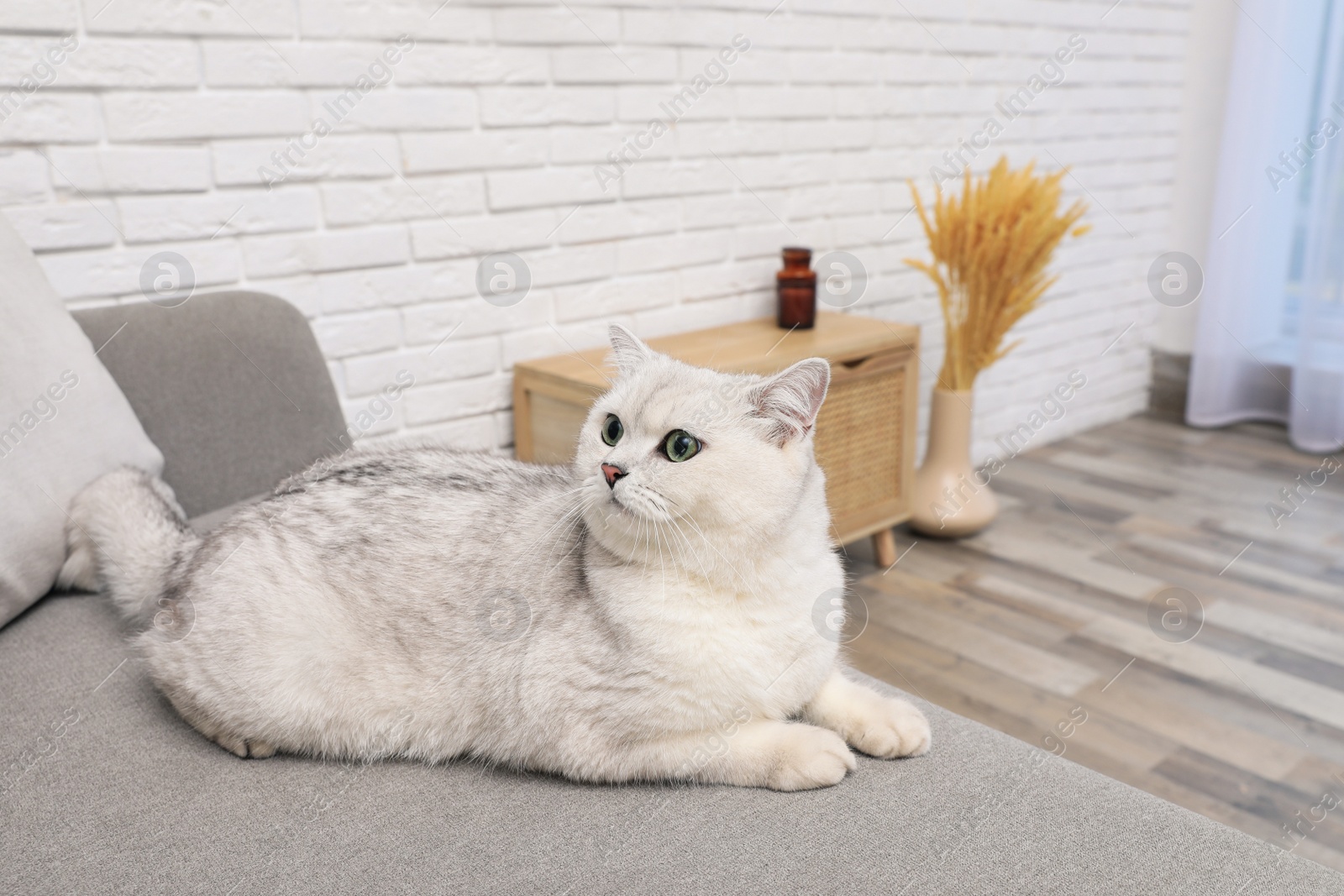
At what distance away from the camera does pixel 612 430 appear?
1.05 meters

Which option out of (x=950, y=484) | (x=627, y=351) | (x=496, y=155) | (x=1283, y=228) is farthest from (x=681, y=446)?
(x=1283, y=228)

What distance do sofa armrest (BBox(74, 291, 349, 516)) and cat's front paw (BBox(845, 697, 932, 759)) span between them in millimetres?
944

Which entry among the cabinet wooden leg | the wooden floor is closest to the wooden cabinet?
the cabinet wooden leg

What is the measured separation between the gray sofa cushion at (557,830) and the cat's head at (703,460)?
0.87ft

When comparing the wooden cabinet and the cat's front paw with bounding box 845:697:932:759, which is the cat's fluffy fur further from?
the wooden cabinet

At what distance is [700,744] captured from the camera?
3.22ft

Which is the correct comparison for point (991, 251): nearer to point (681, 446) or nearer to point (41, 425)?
point (681, 446)

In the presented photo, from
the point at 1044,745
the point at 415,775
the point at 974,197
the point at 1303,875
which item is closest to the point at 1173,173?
the point at 974,197

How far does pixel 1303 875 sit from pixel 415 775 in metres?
0.84

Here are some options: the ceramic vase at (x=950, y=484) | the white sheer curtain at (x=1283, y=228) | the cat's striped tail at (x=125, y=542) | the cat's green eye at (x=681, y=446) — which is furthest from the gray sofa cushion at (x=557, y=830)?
the white sheer curtain at (x=1283, y=228)

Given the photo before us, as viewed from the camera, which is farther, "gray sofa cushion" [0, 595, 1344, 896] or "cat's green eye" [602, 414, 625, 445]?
"cat's green eye" [602, 414, 625, 445]

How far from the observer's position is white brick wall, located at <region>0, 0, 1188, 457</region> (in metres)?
1.67

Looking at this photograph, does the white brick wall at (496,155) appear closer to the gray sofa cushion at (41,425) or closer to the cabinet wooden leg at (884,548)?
the gray sofa cushion at (41,425)

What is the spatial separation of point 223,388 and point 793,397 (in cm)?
99
